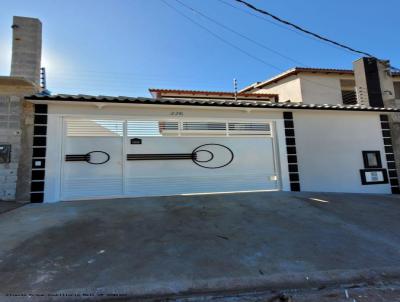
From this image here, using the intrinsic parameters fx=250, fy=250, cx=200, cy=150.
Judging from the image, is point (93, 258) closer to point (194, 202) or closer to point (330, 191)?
point (194, 202)

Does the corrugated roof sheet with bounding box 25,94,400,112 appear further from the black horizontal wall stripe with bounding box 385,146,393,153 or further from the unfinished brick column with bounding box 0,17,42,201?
the black horizontal wall stripe with bounding box 385,146,393,153

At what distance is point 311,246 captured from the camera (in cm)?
328

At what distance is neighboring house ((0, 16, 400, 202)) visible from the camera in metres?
6.17

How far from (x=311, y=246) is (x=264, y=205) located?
2.31 meters

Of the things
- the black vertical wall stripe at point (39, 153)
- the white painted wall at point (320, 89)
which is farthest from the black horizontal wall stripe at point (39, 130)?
the white painted wall at point (320, 89)

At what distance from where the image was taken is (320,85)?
44.0 feet

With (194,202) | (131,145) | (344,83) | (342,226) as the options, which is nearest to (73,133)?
(131,145)

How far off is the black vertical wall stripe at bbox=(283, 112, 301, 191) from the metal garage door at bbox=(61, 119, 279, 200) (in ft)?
1.57

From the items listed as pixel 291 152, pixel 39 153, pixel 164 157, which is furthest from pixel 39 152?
pixel 291 152

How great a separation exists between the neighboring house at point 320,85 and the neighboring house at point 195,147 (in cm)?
497

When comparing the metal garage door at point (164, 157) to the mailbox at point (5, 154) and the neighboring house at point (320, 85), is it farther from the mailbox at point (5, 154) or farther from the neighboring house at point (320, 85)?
the neighboring house at point (320, 85)

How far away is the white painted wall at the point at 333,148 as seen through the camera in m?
7.62

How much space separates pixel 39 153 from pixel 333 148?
828 cm

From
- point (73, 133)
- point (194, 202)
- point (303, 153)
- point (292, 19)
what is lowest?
point (194, 202)
